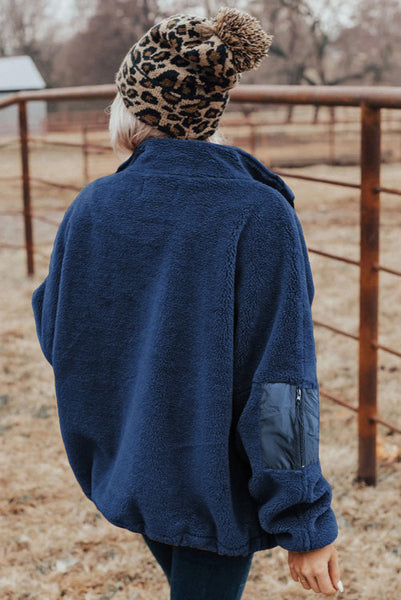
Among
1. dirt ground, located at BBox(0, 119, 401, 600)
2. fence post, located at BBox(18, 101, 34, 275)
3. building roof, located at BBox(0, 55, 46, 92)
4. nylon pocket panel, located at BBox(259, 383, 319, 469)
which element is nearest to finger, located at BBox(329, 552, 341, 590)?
nylon pocket panel, located at BBox(259, 383, 319, 469)

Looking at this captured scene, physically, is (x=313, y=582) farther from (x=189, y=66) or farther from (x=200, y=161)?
(x=189, y=66)

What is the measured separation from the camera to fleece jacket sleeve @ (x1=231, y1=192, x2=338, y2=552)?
1099 millimetres

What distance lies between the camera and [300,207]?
8570 mm

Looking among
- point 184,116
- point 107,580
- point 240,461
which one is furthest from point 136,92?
point 107,580

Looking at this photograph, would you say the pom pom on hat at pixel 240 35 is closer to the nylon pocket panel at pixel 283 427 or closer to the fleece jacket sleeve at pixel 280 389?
the fleece jacket sleeve at pixel 280 389

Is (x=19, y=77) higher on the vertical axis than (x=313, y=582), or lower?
lower

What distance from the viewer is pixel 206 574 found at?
1.25 m

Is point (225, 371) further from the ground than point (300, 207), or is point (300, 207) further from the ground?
point (225, 371)

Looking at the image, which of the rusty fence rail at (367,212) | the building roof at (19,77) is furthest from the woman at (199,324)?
the building roof at (19,77)

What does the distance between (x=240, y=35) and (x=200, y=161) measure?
0.19 metres

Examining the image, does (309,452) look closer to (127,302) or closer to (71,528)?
(127,302)

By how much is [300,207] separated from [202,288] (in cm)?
758

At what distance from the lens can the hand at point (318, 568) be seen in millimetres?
1120

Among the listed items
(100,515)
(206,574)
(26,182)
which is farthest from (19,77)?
(206,574)
